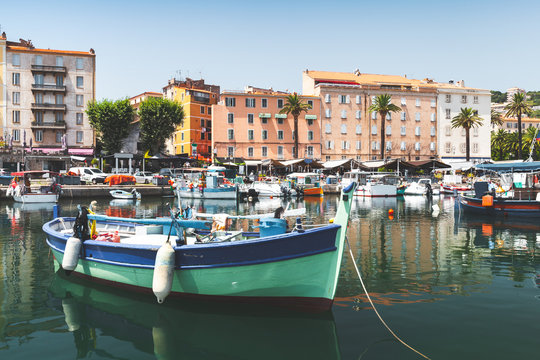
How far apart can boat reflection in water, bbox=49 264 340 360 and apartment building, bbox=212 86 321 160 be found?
57392 mm

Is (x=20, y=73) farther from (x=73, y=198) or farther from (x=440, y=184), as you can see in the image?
(x=440, y=184)

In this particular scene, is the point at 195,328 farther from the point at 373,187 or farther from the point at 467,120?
the point at 467,120

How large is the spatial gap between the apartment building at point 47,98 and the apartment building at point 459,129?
58057 millimetres

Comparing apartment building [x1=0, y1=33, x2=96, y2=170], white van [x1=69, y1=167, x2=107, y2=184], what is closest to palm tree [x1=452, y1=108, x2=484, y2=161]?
white van [x1=69, y1=167, x2=107, y2=184]

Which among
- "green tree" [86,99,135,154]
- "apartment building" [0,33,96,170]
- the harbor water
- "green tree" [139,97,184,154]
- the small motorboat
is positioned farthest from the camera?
"green tree" [139,97,184,154]

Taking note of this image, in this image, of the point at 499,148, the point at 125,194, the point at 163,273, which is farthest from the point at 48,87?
the point at 499,148

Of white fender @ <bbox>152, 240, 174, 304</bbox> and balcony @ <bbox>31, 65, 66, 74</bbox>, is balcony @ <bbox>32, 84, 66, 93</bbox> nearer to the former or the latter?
balcony @ <bbox>31, 65, 66, 74</bbox>

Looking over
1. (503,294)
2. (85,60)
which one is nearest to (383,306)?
(503,294)

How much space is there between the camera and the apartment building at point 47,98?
60.5 m

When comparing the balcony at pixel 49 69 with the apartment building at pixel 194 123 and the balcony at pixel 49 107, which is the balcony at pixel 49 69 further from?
the apartment building at pixel 194 123

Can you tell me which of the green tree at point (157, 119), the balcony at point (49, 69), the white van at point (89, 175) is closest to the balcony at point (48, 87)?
the balcony at point (49, 69)

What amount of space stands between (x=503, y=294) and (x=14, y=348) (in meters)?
11.7

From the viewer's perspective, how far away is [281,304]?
32.9 ft

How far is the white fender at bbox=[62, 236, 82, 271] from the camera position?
11.9 metres
